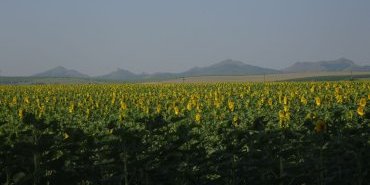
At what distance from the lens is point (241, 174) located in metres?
6.63

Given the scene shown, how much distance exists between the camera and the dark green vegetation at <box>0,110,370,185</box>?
4.60 m

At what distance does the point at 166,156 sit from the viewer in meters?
6.09

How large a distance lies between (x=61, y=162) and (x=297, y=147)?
10.4 feet

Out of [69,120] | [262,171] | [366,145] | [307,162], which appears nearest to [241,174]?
[262,171]

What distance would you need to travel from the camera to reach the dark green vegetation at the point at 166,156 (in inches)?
181

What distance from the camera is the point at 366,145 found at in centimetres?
691

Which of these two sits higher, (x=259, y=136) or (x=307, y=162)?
(x=259, y=136)

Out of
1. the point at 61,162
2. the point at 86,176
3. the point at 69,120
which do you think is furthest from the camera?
the point at 69,120

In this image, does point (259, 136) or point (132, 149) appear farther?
point (259, 136)

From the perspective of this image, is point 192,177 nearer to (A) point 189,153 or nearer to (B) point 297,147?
(A) point 189,153

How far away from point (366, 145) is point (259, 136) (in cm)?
200

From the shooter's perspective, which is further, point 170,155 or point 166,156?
point 166,156

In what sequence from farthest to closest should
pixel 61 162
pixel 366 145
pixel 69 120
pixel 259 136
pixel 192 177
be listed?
1. pixel 69 120
2. pixel 366 145
3. pixel 192 177
4. pixel 259 136
5. pixel 61 162

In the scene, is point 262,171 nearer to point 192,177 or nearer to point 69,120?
point 192,177
